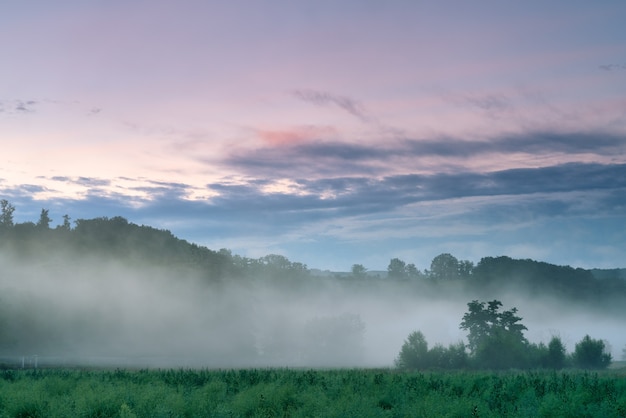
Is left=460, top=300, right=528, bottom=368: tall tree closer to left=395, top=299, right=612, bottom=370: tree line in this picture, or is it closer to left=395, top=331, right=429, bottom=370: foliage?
left=395, top=299, right=612, bottom=370: tree line

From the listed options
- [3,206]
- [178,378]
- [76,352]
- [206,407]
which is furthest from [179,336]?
[206,407]

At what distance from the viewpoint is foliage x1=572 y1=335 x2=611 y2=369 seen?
110m

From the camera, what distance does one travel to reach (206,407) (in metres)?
34.7

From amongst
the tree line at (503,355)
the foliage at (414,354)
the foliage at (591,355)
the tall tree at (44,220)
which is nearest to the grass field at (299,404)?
the tree line at (503,355)

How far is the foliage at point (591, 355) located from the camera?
110375 millimetres

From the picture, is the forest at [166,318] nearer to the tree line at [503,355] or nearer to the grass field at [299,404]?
the tree line at [503,355]

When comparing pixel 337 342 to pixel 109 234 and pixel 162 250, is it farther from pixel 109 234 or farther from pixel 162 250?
pixel 109 234

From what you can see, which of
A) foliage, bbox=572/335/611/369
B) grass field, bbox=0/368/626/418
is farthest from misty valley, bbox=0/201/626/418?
grass field, bbox=0/368/626/418

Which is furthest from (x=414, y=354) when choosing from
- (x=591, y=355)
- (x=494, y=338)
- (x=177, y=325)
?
(x=177, y=325)

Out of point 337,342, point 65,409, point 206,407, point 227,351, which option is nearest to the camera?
point 65,409

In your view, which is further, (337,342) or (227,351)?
(337,342)

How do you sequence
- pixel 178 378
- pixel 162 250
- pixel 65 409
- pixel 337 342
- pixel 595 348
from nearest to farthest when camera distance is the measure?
pixel 65 409, pixel 178 378, pixel 595 348, pixel 337 342, pixel 162 250

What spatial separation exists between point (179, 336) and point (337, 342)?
39169 millimetres

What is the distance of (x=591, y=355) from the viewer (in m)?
111
